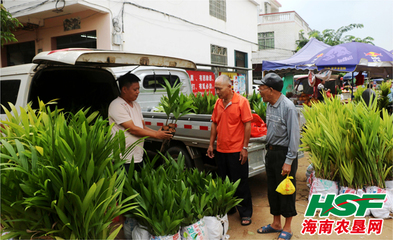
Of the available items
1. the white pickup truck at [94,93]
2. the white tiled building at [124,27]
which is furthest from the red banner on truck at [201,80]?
the white pickup truck at [94,93]

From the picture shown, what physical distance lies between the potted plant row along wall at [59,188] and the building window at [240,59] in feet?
52.8

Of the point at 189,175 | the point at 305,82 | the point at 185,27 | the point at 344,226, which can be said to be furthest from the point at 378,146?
the point at 305,82

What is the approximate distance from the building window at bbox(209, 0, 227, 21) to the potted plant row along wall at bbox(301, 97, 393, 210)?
41.4 ft

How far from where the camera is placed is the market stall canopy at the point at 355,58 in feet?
24.3

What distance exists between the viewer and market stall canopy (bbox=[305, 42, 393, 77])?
292 inches

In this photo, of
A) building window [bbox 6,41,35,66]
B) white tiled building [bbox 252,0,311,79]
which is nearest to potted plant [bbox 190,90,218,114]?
building window [bbox 6,41,35,66]

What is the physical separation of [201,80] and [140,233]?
7245 mm

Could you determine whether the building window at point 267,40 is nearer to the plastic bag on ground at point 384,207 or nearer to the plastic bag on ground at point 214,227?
the plastic bag on ground at point 384,207

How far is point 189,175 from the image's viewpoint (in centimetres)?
326

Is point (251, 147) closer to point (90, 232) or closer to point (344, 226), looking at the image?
point (344, 226)

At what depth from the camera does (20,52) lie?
12.8 metres

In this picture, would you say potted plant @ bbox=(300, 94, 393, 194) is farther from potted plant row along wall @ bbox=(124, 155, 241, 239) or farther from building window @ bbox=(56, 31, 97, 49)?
building window @ bbox=(56, 31, 97, 49)

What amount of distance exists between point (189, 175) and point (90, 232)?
1292mm

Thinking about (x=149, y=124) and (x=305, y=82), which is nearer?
(x=149, y=124)
